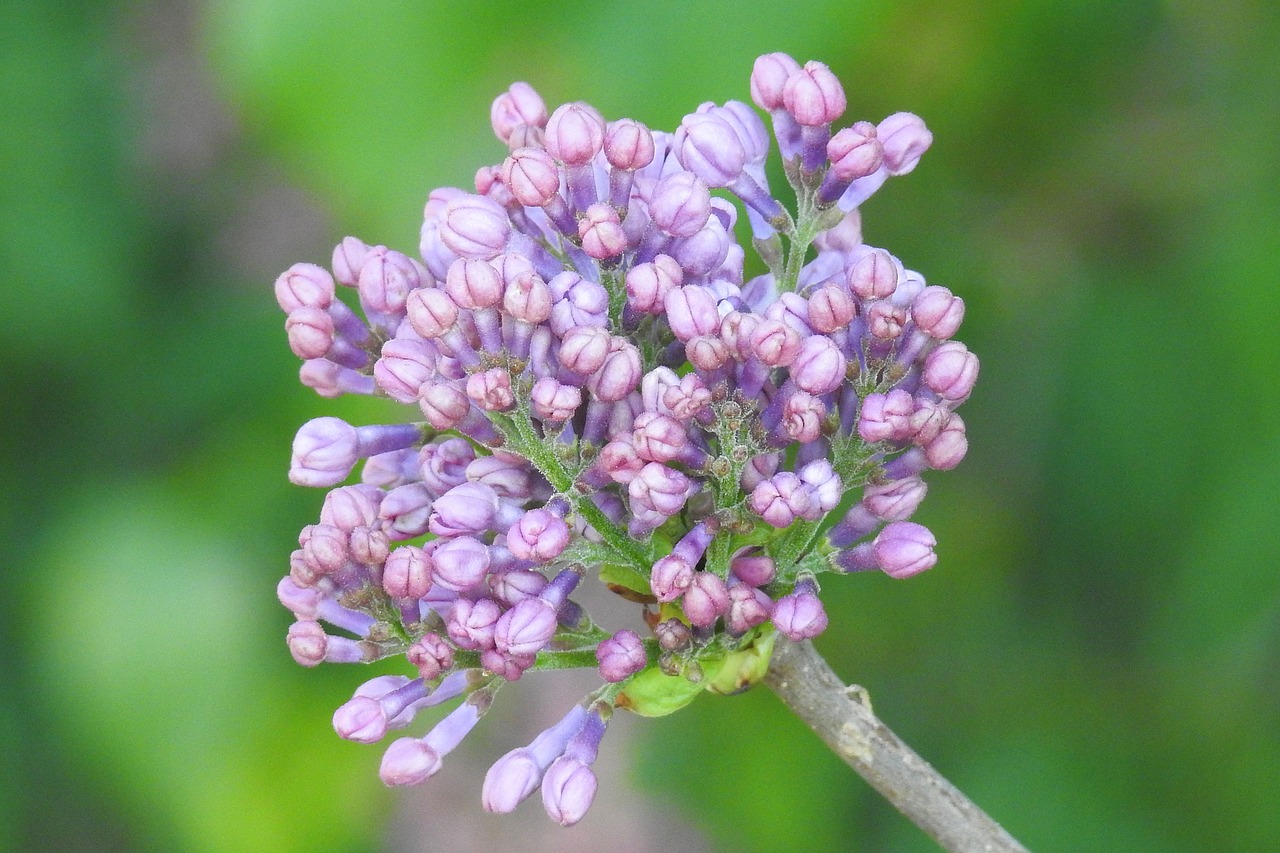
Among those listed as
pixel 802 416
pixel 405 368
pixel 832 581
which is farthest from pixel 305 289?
pixel 832 581

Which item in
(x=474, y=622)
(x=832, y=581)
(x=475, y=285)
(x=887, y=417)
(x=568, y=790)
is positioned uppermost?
(x=475, y=285)

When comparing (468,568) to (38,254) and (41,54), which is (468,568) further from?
(41,54)

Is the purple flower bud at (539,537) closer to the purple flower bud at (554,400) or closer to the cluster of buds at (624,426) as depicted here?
the cluster of buds at (624,426)

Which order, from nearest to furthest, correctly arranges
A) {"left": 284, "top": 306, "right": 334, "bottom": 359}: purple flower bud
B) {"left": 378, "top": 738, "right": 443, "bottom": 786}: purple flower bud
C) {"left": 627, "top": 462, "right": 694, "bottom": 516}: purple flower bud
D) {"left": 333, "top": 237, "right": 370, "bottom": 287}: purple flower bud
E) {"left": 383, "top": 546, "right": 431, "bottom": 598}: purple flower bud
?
{"left": 627, "top": 462, "right": 694, "bottom": 516}: purple flower bud
{"left": 383, "top": 546, "right": 431, "bottom": 598}: purple flower bud
{"left": 378, "top": 738, "right": 443, "bottom": 786}: purple flower bud
{"left": 284, "top": 306, "right": 334, "bottom": 359}: purple flower bud
{"left": 333, "top": 237, "right": 370, "bottom": 287}: purple flower bud

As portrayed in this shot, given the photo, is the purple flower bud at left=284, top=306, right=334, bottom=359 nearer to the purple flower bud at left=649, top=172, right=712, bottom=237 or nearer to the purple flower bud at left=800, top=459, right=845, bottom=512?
the purple flower bud at left=649, top=172, right=712, bottom=237

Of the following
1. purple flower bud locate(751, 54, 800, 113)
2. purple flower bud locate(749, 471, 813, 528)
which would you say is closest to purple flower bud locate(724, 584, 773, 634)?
purple flower bud locate(749, 471, 813, 528)

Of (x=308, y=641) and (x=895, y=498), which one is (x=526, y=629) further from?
(x=895, y=498)
